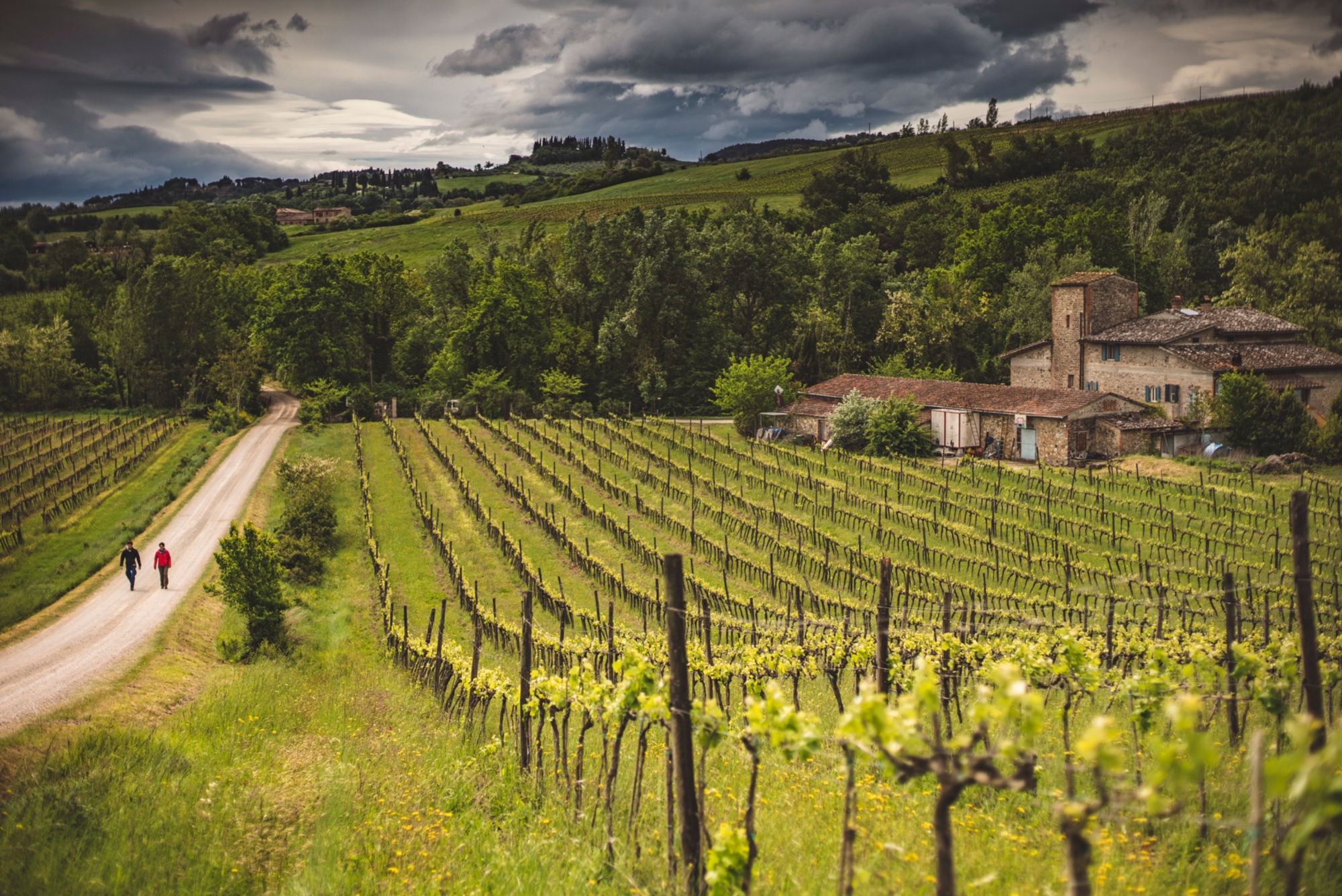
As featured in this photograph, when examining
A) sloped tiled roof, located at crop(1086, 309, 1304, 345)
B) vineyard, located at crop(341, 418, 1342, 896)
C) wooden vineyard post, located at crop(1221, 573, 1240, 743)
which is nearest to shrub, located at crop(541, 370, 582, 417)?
vineyard, located at crop(341, 418, 1342, 896)

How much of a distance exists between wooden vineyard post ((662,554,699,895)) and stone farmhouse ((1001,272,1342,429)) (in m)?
40.9

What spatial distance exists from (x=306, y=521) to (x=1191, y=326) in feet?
145

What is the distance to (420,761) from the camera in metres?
10.5

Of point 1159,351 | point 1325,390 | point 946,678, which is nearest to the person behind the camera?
point 946,678

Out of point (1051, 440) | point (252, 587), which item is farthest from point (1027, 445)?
point (252, 587)

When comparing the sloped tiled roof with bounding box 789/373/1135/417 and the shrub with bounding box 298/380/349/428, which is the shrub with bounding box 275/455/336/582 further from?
the sloped tiled roof with bounding box 789/373/1135/417

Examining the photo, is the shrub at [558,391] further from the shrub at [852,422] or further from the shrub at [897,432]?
the shrub at [897,432]

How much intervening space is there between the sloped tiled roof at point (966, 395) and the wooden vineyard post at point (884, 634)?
33.8 metres

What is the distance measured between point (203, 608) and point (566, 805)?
1702 cm

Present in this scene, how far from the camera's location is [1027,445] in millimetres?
41719

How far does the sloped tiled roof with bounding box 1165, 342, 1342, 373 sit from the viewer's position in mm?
41531

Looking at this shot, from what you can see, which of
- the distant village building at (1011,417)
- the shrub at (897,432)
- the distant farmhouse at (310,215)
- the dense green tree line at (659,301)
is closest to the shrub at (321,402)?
the dense green tree line at (659,301)

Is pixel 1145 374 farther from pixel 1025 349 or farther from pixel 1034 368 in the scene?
pixel 1025 349

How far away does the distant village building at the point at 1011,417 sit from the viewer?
40281mm
